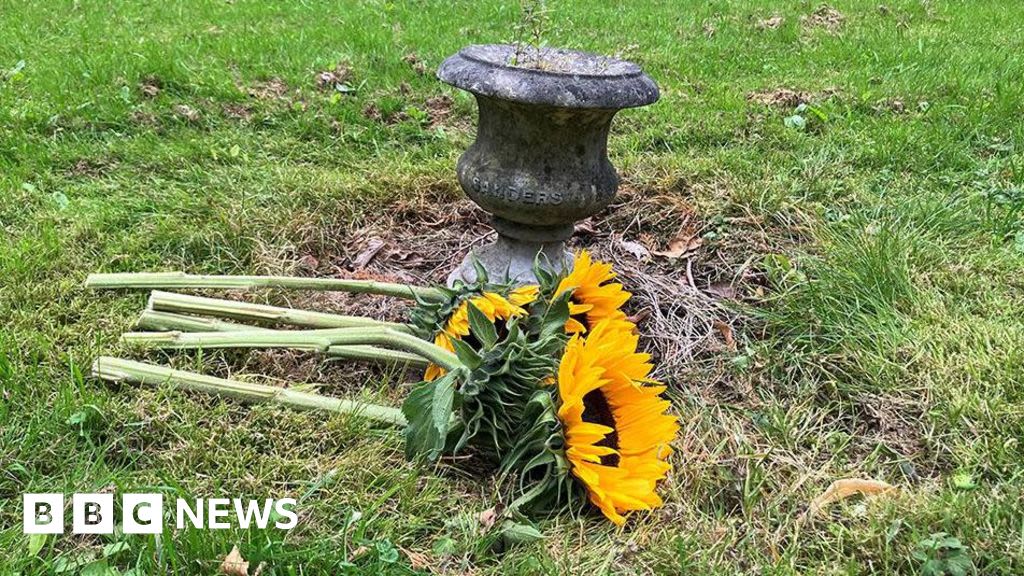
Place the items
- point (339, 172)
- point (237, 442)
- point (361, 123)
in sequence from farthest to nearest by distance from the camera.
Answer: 1. point (361, 123)
2. point (339, 172)
3. point (237, 442)

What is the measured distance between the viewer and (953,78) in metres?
4.45

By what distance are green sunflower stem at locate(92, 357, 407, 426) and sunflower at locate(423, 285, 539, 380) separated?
0.51ft

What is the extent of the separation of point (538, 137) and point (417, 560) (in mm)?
1219

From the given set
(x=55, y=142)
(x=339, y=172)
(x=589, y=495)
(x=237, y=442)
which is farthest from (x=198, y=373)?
(x=55, y=142)

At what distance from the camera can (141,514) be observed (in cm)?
159

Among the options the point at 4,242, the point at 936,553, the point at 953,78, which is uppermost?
the point at 953,78

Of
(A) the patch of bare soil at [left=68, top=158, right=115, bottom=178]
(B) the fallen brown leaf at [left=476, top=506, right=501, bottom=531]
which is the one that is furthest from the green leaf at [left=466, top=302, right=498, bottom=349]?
(A) the patch of bare soil at [left=68, top=158, right=115, bottom=178]

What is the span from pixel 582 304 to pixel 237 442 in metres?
0.92

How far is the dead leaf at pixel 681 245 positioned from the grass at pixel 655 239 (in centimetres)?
8

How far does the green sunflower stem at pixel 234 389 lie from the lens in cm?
199

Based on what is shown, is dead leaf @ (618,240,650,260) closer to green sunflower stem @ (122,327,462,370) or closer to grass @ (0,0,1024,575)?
grass @ (0,0,1024,575)

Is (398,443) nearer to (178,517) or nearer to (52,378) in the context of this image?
(178,517)

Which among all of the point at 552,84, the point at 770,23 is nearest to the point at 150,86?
the point at 552,84

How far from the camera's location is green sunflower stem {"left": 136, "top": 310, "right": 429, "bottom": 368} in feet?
6.81
